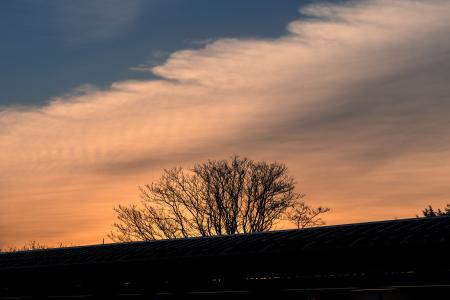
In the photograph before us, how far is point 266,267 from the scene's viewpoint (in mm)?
21266

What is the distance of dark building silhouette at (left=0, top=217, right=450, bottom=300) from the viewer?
19.0m

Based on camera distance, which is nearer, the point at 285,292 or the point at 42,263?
the point at 285,292

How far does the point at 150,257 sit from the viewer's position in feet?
78.5

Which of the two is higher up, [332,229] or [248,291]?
[332,229]

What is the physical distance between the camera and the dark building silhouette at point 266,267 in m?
19.0

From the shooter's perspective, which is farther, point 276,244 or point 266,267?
point 276,244

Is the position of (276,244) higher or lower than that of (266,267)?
higher

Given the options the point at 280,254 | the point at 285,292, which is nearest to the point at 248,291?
the point at 285,292

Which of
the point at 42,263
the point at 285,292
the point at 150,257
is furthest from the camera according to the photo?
the point at 42,263

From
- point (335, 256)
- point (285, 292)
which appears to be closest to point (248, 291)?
point (285, 292)

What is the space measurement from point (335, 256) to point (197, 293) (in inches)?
251

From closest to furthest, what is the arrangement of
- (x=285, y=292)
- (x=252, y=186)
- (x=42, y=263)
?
(x=285, y=292) → (x=42, y=263) → (x=252, y=186)

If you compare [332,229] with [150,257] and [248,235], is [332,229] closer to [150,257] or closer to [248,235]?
[248,235]

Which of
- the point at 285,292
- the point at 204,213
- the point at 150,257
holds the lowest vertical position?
the point at 285,292
